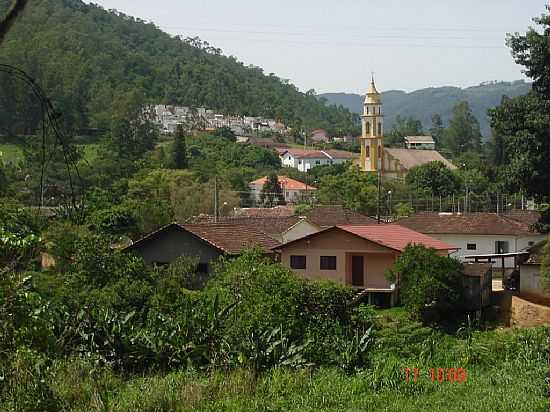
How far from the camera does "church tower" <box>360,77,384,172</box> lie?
85.5 meters

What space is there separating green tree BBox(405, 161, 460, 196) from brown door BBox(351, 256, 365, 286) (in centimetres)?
3919

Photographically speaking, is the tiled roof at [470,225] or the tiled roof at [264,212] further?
the tiled roof at [264,212]

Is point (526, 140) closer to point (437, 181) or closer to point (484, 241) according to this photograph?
point (484, 241)

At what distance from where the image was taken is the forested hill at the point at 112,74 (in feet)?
231

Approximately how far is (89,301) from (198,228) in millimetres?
10428

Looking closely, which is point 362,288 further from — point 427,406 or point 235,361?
point 427,406

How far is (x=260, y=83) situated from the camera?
504ft

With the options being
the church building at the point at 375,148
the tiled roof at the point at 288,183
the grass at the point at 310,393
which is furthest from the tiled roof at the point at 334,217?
the church building at the point at 375,148

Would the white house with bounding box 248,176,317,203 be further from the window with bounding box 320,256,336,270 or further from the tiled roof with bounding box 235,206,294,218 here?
the window with bounding box 320,256,336,270

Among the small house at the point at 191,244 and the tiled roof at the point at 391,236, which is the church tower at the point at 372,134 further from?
the small house at the point at 191,244

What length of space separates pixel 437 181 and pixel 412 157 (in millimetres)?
22863

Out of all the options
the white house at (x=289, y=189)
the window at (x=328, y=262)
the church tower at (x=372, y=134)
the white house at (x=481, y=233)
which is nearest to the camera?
the window at (x=328, y=262)

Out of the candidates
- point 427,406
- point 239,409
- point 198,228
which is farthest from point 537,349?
point 198,228
